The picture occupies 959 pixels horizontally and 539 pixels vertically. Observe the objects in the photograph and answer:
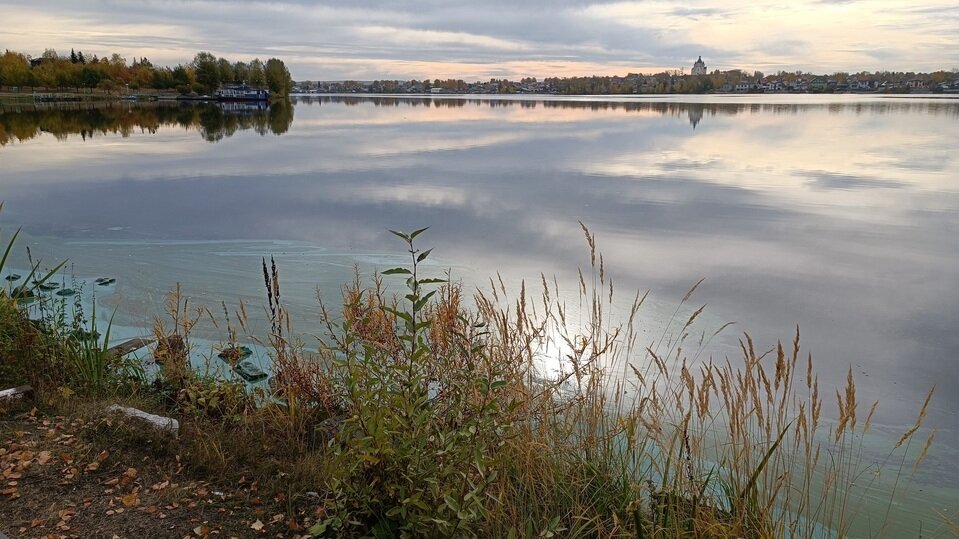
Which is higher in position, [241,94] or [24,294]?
[241,94]

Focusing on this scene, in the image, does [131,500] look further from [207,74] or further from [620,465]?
[207,74]

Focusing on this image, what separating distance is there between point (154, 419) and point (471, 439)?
2.15 metres

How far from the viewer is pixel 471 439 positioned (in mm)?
2527

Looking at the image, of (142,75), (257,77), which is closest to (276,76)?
(257,77)

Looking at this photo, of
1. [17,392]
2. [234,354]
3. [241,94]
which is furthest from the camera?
[241,94]

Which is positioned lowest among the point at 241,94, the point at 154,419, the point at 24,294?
the point at 154,419

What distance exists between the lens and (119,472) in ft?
10.8

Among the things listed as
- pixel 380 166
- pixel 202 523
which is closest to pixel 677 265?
pixel 202 523

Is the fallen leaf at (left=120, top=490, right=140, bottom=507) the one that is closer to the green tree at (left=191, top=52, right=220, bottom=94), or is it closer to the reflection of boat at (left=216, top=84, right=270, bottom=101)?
the reflection of boat at (left=216, top=84, right=270, bottom=101)

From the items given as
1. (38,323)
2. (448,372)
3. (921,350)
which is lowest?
(921,350)

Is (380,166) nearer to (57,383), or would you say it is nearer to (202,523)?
(57,383)

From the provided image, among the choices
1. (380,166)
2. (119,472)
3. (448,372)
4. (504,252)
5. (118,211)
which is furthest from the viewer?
(380,166)

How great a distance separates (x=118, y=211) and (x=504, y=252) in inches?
338

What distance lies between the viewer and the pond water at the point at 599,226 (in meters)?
6.29
